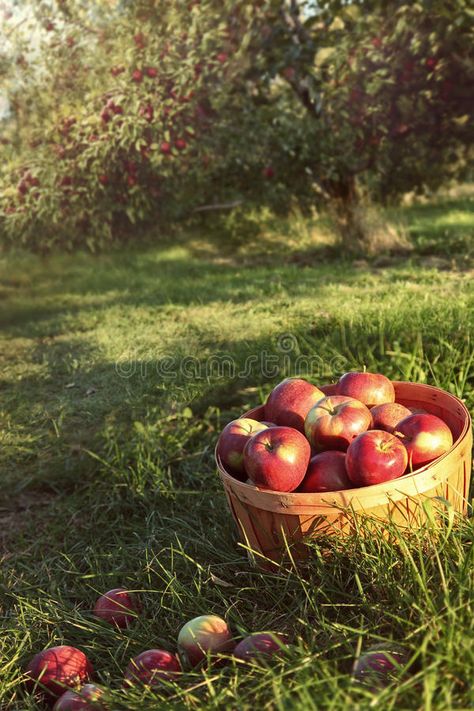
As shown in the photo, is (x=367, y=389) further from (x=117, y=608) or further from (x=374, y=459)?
(x=117, y=608)

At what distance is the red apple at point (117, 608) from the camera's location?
7.98ft

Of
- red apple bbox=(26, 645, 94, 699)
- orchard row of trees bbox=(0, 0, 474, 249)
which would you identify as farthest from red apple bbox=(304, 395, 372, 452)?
orchard row of trees bbox=(0, 0, 474, 249)

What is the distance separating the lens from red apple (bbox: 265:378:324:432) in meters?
2.78

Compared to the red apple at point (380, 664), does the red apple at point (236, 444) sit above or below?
above

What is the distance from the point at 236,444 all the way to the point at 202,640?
2.44ft

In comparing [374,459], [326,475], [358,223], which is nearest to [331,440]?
[326,475]

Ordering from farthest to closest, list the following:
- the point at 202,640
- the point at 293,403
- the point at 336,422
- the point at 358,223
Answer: the point at 358,223 < the point at 293,403 < the point at 336,422 < the point at 202,640

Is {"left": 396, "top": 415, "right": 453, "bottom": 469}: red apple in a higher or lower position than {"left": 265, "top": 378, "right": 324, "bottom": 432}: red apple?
lower

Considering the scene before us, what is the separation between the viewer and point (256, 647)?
1962 millimetres

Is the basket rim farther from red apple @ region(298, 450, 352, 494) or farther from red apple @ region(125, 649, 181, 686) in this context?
red apple @ region(125, 649, 181, 686)

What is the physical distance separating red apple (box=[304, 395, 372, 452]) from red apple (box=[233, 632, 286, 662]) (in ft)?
2.66

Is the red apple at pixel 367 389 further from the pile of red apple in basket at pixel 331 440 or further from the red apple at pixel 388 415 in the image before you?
the red apple at pixel 388 415

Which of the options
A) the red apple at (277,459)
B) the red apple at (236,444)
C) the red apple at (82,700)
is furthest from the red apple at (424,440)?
the red apple at (82,700)

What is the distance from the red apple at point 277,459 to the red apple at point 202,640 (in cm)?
50
